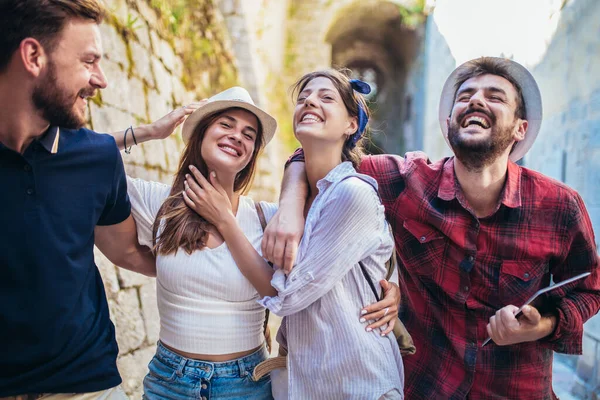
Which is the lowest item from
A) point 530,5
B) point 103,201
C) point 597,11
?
A: point 103,201

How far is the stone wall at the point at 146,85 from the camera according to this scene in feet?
10.0

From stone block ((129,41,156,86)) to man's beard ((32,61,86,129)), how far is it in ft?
8.96

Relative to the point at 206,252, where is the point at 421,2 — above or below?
above

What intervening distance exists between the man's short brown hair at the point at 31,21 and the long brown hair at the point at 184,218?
0.69 metres

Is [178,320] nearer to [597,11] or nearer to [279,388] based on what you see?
[279,388]

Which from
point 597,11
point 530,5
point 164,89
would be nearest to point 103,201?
point 597,11

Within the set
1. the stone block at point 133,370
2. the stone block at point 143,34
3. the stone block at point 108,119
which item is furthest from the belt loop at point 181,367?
the stone block at point 143,34

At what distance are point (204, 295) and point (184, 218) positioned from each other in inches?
12.1

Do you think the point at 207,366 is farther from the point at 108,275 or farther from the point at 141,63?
the point at 141,63

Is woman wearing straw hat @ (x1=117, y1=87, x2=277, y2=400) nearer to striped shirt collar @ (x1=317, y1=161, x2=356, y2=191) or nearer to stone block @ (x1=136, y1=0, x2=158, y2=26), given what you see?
striped shirt collar @ (x1=317, y1=161, x2=356, y2=191)

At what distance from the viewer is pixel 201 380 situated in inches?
63.3

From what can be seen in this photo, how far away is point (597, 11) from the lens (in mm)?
2725

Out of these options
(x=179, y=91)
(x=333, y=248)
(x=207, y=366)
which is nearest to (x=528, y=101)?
(x=333, y=248)

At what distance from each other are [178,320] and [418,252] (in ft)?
3.45
